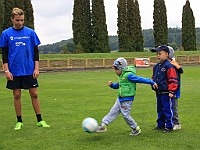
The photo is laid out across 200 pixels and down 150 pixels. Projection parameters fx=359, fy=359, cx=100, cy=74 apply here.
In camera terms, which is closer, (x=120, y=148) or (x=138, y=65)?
(x=120, y=148)

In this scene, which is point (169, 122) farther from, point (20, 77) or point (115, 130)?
point (20, 77)

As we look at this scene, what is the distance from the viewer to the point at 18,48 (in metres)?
6.86

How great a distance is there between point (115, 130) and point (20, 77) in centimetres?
209

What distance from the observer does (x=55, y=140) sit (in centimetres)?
598

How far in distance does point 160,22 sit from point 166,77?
173 feet

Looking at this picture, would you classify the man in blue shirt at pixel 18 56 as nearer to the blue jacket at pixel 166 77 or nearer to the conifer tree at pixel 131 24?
the blue jacket at pixel 166 77

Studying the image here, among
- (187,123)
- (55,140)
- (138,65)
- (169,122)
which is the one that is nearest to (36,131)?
(55,140)

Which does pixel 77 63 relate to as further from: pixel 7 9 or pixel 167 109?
pixel 167 109

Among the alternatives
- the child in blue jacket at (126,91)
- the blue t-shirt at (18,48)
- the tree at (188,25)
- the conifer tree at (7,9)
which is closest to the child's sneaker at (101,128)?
the child in blue jacket at (126,91)

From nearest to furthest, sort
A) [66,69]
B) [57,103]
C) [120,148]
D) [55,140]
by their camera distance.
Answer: [120,148]
[55,140]
[57,103]
[66,69]

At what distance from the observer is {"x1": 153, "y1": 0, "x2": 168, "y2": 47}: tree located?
57.7 m

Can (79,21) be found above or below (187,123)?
above

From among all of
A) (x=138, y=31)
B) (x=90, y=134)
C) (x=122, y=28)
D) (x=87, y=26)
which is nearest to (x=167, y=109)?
(x=90, y=134)

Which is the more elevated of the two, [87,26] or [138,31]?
[87,26]
